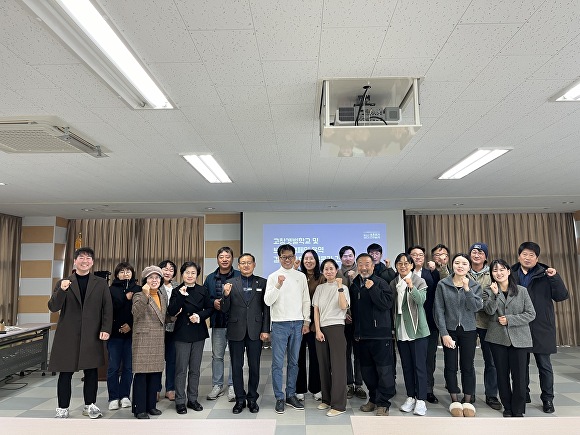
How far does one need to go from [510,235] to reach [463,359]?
603cm

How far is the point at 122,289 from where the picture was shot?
4277 mm

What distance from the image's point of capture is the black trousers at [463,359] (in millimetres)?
3789

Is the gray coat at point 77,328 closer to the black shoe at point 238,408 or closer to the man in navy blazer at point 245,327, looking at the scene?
the man in navy blazer at point 245,327

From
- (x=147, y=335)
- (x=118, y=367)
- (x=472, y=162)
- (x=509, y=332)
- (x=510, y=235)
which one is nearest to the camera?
(x=509, y=332)

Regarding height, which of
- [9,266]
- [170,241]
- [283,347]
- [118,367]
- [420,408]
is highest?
[170,241]

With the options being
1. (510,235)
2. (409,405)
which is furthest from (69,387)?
(510,235)

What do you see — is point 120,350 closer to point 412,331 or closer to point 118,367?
point 118,367

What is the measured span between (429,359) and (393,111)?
9.23ft

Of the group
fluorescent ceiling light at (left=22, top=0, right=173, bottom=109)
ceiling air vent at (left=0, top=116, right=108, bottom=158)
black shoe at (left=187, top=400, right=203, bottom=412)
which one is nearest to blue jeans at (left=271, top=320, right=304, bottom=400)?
black shoe at (left=187, top=400, right=203, bottom=412)

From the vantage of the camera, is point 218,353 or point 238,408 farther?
point 218,353

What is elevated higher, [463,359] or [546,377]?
[463,359]

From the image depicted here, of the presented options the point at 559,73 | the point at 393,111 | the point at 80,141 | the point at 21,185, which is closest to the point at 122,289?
the point at 80,141

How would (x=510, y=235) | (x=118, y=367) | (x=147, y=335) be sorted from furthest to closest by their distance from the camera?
(x=510, y=235) → (x=118, y=367) → (x=147, y=335)

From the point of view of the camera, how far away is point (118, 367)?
414 cm
